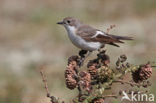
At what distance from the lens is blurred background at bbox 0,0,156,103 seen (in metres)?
10.8

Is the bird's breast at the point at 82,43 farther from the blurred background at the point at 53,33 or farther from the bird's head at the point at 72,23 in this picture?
the blurred background at the point at 53,33

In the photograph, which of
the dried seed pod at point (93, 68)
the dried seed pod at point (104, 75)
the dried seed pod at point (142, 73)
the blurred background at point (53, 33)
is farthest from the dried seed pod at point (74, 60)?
the blurred background at point (53, 33)

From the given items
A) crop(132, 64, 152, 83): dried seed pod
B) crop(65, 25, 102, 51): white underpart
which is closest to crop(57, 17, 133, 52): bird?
crop(65, 25, 102, 51): white underpart

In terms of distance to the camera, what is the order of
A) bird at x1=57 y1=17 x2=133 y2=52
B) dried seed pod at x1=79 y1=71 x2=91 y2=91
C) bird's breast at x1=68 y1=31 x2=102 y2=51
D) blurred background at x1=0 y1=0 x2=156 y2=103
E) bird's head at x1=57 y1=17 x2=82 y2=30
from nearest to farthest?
dried seed pod at x1=79 y1=71 x2=91 y2=91 < bird's breast at x1=68 y1=31 x2=102 y2=51 < bird at x1=57 y1=17 x2=133 y2=52 < bird's head at x1=57 y1=17 x2=82 y2=30 < blurred background at x1=0 y1=0 x2=156 y2=103

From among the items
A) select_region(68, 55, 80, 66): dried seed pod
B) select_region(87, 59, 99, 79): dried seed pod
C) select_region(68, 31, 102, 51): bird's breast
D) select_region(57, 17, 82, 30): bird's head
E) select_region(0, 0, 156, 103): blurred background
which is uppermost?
select_region(0, 0, 156, 103): blurred background

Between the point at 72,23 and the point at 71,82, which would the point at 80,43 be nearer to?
the point at 72,23

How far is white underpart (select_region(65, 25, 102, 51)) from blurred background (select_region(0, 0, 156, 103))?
2.07m

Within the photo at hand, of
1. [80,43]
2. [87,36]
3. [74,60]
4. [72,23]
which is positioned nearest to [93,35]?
[87,36]

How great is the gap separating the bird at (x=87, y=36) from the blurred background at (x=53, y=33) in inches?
80.3

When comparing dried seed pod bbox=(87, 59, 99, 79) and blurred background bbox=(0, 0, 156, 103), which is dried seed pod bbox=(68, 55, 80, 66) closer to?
dried seed pod bbox=(87, 59, 99, 79)

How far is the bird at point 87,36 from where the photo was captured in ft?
19.5

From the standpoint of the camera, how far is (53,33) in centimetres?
1488

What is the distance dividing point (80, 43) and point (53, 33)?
898cm

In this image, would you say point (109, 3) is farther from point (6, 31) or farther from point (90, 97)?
point (90, 97)
